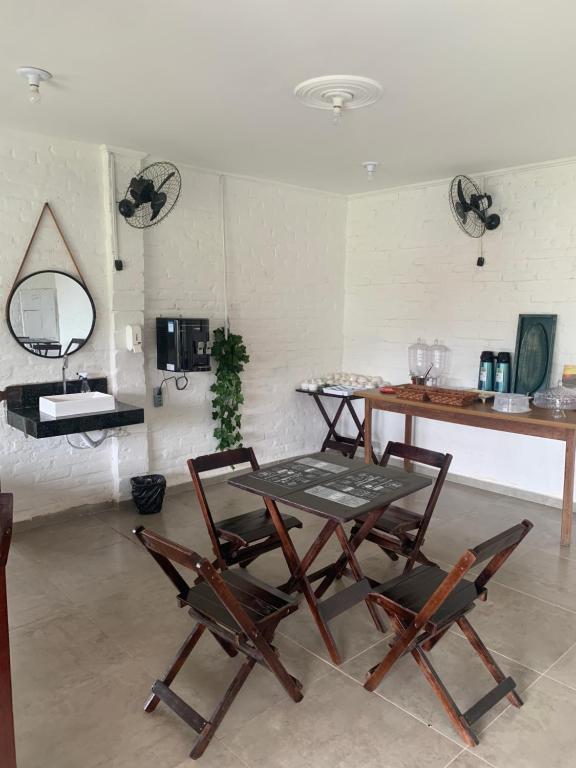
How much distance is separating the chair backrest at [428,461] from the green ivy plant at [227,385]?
1824 mm

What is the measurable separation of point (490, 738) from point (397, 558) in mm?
1408

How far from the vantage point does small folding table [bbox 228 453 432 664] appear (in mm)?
2438

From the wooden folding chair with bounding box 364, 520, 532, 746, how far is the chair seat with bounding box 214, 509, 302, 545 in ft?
2.52

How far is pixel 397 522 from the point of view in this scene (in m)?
3.03

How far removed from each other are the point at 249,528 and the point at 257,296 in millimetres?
2590

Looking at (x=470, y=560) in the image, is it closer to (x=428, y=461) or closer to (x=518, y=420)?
(x=428, y=461)

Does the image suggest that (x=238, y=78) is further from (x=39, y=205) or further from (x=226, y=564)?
(x=226, y=564)

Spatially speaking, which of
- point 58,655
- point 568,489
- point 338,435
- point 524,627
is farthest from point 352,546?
point 338,435

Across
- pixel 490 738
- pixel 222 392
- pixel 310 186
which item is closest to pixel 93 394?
pixel 222 392

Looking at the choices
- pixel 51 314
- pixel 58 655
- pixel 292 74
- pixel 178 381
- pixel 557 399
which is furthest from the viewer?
pixel 178 381

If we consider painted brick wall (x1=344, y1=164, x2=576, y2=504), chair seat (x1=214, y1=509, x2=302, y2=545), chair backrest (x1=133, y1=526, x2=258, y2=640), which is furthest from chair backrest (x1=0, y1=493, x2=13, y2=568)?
painted brick wall (x1=344, y1=164, x2=576, y2=504)

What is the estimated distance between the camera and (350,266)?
570 cm

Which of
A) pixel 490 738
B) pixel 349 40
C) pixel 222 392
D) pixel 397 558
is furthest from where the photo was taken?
pixel 222 392

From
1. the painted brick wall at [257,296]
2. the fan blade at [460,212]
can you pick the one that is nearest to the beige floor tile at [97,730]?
the painted brick wall at [257,296]
